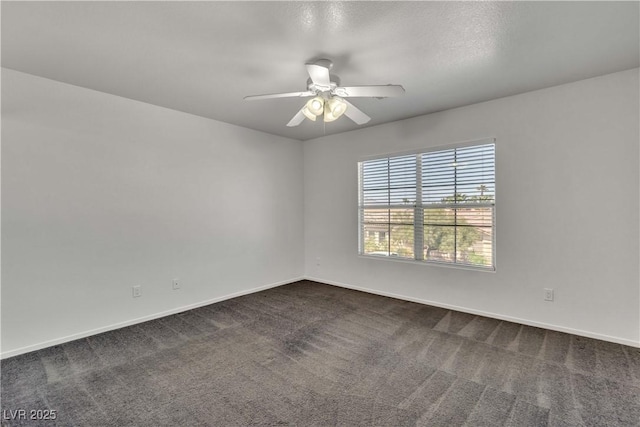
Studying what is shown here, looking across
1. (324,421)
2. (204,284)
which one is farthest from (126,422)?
(204,284)

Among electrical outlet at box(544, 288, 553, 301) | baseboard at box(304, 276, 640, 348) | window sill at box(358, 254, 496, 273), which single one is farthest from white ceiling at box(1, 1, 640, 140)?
baseboard at box(304, 276, 640, 348)

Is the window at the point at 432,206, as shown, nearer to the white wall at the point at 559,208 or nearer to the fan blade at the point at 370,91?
the white wall at the point at 559,208

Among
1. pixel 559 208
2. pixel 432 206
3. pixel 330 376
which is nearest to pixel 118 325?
pixel 330 376

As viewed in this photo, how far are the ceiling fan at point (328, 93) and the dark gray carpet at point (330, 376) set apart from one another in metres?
2.13

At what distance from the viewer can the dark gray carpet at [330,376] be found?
1.82 meters

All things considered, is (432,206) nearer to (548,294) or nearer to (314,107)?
(548,294)

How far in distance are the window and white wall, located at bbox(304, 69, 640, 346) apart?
0.15 m

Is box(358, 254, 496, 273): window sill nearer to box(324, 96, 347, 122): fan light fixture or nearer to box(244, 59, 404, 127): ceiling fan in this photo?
box(244, 59, 404, 127): ceiling fan

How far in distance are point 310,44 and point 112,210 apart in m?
2.64

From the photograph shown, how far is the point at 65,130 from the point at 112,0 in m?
1.73

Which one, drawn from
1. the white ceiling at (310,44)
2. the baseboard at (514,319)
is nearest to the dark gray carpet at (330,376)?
the baseboard at (514,319)

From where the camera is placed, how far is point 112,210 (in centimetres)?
313

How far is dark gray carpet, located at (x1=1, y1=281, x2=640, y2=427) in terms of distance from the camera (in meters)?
1.82

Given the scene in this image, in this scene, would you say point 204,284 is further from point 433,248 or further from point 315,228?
point 433,248
